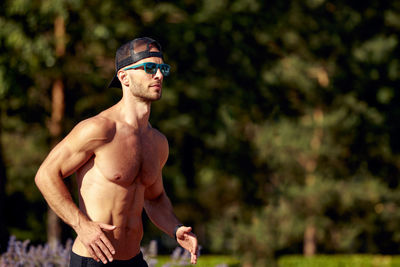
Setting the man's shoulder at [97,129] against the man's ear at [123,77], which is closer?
the man's shoulder at [97,129]

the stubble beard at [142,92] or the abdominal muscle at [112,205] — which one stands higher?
the stubble beard at [142,92]

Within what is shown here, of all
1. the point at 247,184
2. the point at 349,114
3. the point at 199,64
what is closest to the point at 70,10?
the point at 199,64

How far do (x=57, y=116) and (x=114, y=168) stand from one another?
391 inches

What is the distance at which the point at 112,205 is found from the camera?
152 inches

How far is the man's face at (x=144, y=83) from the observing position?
3.91m

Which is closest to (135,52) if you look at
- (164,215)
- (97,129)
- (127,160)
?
(97,129)

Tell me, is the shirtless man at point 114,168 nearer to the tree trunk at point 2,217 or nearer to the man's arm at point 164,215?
the man's arm at point 164,215

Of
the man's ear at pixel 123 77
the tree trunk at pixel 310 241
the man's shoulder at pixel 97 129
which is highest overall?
the tree trunk at pixel 310 241

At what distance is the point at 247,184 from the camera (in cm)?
1494

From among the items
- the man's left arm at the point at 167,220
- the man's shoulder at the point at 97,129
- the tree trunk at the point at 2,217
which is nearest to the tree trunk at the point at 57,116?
the tree trunk at the point at 2,217

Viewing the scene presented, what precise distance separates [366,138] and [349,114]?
938 millimetres

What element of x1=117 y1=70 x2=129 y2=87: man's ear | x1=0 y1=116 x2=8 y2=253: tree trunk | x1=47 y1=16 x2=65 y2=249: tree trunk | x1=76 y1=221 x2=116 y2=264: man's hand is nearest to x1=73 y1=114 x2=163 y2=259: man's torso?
x1=76 y1=221 x2=116 y2=264: man's hand

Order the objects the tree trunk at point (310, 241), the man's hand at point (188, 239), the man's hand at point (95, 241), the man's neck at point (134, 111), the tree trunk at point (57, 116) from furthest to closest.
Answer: the tree trunk at point (310, 241) → the tree trunk at point (57, 116) → the man's hand at point (188, 239) → the man's neck at point (134, 111) → the man's hand at point (95, 241)

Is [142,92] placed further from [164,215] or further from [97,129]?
[164,215]
